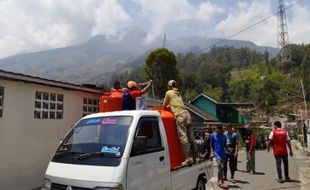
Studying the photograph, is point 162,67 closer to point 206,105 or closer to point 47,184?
point 206,105

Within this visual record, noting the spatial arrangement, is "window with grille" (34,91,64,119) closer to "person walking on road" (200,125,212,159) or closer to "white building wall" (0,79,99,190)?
"white building wall" (0,79,99,190)

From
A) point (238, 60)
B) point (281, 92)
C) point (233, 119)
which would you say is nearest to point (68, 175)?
point (233, 119)

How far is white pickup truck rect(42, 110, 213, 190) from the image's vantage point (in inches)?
205

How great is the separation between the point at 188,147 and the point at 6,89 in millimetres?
4884

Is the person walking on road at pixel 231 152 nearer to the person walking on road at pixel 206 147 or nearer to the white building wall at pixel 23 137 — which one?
the person walking on road at pixel 206 147

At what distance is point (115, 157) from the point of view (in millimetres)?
5363

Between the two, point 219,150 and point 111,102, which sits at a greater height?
point 111,102

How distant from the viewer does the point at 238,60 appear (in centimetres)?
16050

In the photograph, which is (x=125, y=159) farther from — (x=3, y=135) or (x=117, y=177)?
(x=3, y=135)

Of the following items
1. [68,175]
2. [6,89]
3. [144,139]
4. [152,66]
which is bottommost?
[68,175]

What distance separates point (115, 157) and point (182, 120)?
2313 millimetres

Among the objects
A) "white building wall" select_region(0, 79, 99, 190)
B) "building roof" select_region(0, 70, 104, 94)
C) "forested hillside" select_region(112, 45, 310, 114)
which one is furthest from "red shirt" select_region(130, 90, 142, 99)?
"forested hillside" select_region(112, 45, 310, 114)

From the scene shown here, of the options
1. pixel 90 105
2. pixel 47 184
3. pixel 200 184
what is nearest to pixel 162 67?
pixel 90 105

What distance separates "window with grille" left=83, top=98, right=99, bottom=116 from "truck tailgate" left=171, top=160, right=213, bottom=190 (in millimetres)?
5197
